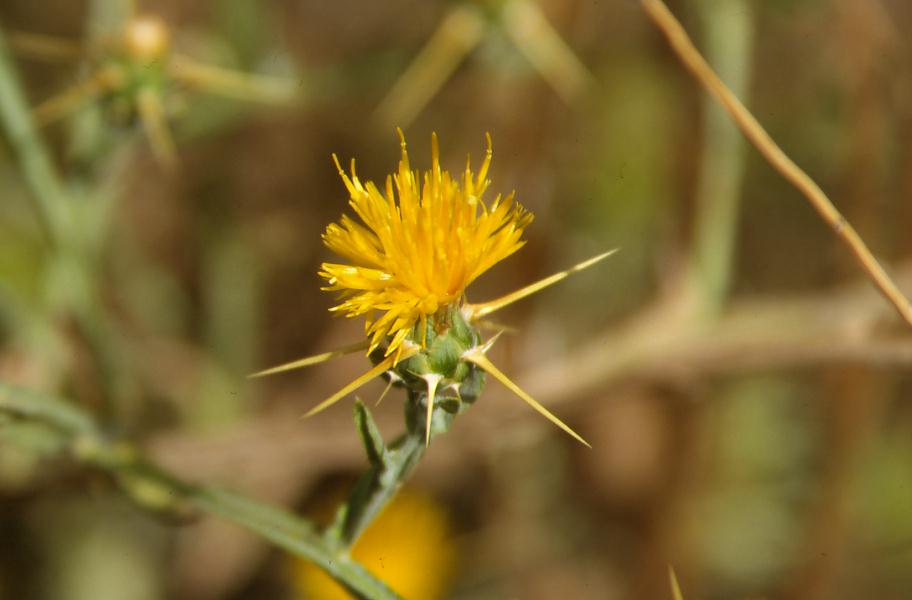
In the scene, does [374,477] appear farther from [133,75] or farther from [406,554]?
[406,554]

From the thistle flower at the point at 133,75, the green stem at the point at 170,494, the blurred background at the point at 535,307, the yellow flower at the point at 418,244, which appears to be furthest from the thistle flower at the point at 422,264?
the blurred background at the point at 535,307

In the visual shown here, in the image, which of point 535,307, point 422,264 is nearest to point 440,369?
point 422,264

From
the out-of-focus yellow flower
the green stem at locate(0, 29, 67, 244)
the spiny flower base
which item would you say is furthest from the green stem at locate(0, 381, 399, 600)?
the out-of-focus yellow flower

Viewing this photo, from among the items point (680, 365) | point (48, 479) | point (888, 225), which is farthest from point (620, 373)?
point (48, 479)

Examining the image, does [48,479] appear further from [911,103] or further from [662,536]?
[911,103]

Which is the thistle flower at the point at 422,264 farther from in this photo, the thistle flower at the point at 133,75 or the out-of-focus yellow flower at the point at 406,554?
the out-of-focus yellow flower at the point at 406,554

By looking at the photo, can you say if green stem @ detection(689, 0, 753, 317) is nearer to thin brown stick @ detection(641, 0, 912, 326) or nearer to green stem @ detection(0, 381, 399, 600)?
thin brown stick @ detection(641, 0, 912, 326)
